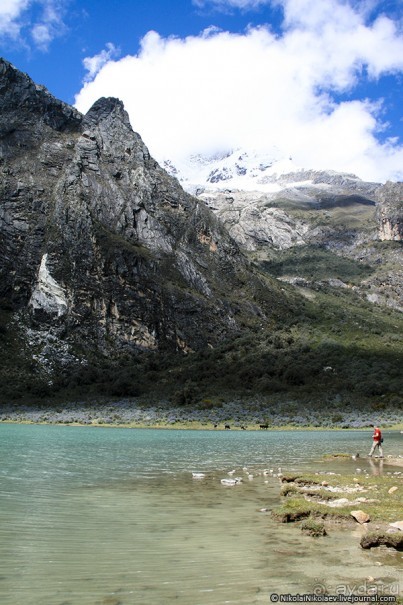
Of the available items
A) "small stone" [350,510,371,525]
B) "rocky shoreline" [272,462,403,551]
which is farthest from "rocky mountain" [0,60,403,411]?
"small stone" [350,510,371,525]

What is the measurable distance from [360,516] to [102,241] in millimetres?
142471

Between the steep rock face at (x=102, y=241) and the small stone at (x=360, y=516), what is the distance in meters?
124

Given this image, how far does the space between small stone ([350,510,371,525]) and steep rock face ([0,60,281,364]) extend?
124m

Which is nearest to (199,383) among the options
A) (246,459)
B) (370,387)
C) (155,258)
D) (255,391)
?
(255,391)

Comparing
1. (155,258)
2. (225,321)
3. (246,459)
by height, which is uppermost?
(155,258)

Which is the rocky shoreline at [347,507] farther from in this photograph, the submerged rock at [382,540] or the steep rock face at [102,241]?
the steep rock face at [102,241]

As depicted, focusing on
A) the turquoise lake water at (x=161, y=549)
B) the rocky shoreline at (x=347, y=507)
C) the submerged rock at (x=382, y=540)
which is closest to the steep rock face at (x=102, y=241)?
the turquoise lake water at (x=161, y=549)

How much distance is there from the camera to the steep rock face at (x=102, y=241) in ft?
465

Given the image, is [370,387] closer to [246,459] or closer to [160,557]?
[246,459]

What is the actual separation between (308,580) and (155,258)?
153749 millimetres

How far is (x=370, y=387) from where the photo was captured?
343 ft

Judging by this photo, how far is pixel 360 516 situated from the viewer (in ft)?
50.0

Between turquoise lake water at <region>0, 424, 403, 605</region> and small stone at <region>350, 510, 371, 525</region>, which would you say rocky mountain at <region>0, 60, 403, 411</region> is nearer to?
turquoise lake water at <region>0, 424, 403, 605</region>

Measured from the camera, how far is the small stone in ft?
49.4
